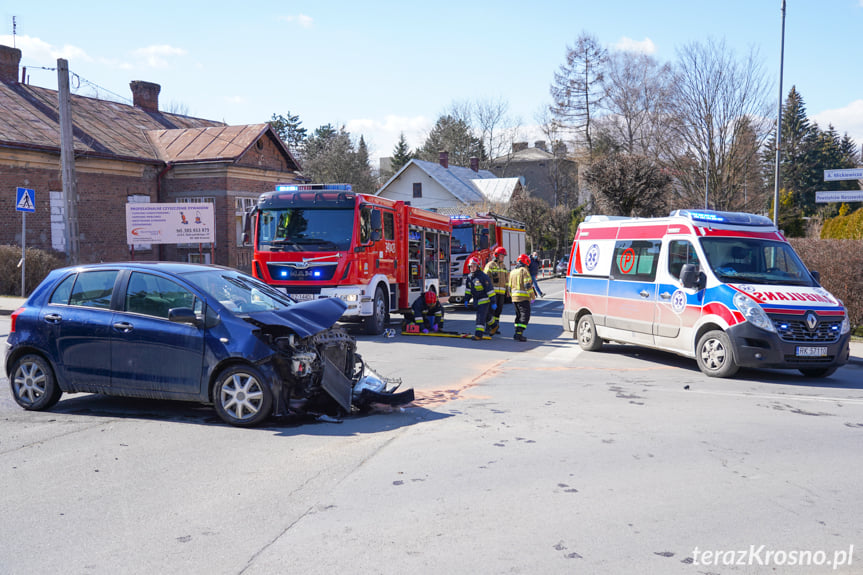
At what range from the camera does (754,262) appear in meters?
10.3

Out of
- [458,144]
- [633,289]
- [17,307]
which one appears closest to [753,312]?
[633,289]

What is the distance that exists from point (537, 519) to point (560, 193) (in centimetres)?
6351

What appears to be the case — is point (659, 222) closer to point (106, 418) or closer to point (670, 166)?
point (106, 418)

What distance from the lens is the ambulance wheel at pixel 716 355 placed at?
9.59m

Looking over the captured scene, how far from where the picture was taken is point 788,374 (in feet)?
34.5

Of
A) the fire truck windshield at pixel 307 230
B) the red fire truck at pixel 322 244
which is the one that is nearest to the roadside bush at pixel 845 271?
the red fire truck at pixel 322 244

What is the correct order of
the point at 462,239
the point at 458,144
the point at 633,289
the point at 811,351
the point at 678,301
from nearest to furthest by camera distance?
the point at 811,351 → the point at 678,301 → the point at 633,289 → the point at 462,239 → the point at 458,144

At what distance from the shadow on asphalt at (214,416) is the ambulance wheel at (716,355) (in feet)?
15.1

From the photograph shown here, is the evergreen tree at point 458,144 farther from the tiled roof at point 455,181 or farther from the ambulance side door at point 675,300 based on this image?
the ambulance side door at point 675,300

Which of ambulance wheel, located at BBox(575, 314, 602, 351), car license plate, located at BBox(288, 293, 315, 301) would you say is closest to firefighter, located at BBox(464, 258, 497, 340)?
ambulance wheel, located at BBox(575, 314, 602, 351)

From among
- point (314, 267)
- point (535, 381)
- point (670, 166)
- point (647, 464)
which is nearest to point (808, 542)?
point (647, 464)

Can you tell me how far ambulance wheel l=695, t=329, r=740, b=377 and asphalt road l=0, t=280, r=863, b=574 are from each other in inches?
46.3

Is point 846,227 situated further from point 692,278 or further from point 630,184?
point 630,184

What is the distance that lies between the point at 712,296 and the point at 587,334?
3274 mm
